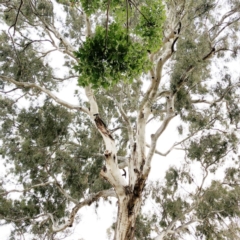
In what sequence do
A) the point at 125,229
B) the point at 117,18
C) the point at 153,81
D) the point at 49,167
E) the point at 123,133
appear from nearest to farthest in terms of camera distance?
the point at 117,18 < the point at 125,229 < the point at 153,81 < the point at 49,167 < the point at 123,133

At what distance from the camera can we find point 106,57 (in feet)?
6.48

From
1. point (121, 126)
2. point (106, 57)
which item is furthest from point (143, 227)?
point (106, 57)

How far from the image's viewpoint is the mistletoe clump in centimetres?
193

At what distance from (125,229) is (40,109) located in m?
4.42

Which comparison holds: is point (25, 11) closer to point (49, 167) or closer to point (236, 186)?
point (49, 167)

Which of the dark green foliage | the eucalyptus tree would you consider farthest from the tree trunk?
the dark green foliage

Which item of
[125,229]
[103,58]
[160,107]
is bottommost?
[125,229]

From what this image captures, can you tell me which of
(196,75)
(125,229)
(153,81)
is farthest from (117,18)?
(196,75)

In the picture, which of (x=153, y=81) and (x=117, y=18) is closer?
(x=117, y=18)

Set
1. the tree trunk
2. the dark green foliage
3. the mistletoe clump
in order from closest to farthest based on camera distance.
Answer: the mistletoe clump
the tree trunk
the dark green foliage

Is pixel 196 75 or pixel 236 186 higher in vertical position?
pixel 196 75

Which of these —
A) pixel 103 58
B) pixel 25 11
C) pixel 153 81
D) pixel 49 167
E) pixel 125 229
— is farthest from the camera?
pixel 49 167

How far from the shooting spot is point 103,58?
197cm

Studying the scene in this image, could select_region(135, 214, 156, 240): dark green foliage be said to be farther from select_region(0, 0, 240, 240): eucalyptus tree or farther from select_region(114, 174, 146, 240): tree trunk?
select_region(114, 174, 146, 240): tree trunk
